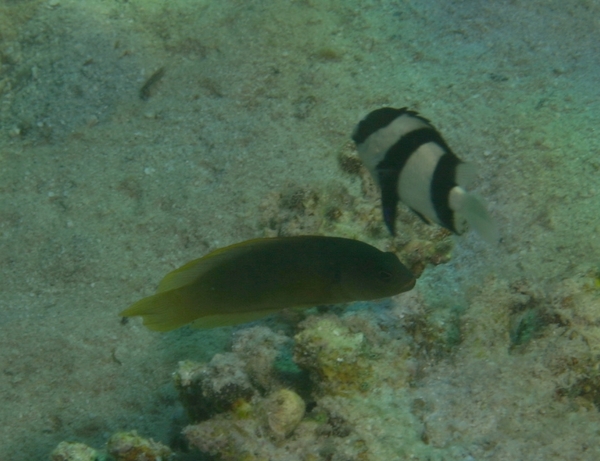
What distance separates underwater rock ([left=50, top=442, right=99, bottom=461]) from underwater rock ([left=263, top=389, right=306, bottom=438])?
95 centimetres

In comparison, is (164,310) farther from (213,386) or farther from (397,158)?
(397,158)

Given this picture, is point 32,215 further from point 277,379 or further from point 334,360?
point 334,360

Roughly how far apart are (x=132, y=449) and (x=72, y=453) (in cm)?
34

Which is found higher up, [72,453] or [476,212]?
[476,212]

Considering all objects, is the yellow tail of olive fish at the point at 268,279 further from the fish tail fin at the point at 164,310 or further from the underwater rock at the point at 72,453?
the underwater rock at the point at 72,453

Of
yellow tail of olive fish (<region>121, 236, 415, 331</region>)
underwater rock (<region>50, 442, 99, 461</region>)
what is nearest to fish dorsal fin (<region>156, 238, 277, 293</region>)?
yellow tail of olive fish (<region>121, 236, 415, 331</region>)

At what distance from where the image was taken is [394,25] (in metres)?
5.39

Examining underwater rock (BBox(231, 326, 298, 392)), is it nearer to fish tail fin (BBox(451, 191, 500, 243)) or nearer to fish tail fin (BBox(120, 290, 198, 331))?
fish tail fin (BBox(120, 290, 198, 331))

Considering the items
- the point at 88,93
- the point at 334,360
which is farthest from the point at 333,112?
the point at 334,360

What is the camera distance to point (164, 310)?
2064 mm

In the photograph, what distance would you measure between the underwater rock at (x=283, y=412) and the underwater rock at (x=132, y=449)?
23.3 inches

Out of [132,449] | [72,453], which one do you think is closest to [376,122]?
[132,449]

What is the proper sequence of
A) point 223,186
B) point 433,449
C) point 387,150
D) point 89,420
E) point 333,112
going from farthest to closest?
point 333,112
point 223,186
point 89,420
point 387,150
point 433,449

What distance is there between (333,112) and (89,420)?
303 centimetres
